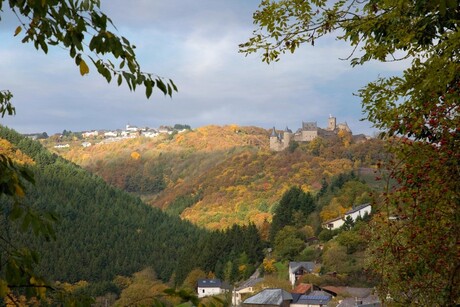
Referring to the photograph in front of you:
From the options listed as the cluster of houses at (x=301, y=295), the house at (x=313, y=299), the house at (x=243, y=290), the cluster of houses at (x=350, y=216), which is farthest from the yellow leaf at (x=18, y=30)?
the cluster of houses at (x=350, y=216)

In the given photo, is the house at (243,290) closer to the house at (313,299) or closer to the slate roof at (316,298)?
the house at (313,299)

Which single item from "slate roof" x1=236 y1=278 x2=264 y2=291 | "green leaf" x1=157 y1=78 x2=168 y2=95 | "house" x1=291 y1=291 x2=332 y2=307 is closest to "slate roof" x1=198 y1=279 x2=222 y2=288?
"slate roof" x1=236 y1=278 x2=264 y2=291

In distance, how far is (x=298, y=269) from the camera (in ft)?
248

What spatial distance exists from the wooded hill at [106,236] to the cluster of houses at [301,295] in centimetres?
1248

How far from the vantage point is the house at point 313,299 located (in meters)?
63.1

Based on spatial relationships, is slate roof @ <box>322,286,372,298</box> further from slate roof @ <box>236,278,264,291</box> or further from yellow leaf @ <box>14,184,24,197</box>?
yellow leaf @ <box>14,184,24,197</box>

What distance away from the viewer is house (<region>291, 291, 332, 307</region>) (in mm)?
63062

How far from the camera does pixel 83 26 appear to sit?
17.6ft

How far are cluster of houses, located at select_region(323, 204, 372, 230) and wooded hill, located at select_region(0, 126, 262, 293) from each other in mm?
9193

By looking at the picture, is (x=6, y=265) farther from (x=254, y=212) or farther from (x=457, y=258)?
(x=254, y=212)

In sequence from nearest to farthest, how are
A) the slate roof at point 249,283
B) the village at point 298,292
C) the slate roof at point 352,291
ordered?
the village at point 298,292 → the slate roof at point 352,291 → the slate roof at point 249,283

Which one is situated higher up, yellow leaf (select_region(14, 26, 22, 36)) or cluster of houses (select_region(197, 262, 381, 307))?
yellow leaf (select_region(14, 26, 22, 36))

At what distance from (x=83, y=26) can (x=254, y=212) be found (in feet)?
477

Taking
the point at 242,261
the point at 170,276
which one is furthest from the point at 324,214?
the point at 170,276
